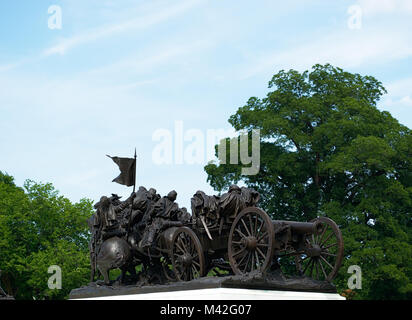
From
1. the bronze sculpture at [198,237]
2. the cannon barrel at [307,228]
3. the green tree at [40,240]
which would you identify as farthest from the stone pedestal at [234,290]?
the green tree at [40,240]

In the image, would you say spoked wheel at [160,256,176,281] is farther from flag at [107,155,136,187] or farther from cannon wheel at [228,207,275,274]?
cannon wheel at [228,207,275,274]

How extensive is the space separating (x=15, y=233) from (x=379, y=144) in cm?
1780

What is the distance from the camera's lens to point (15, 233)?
35.1 meters

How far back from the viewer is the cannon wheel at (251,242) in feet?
49.8

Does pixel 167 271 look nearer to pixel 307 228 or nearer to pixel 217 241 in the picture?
pixel 217 241

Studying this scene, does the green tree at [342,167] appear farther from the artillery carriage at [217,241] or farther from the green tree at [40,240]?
the artillery carriage at [217,241]

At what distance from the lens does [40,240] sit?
115 ft

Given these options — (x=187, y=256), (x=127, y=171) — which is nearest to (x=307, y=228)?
(x=187, y=256)

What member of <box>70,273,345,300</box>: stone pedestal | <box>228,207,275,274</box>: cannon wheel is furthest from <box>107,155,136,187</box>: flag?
<box>228,207,275,274</box>: cannon wheel

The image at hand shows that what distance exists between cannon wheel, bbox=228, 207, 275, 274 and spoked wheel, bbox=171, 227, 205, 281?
947mm

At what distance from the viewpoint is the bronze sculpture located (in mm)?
15773

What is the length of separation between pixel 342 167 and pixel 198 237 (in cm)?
1202

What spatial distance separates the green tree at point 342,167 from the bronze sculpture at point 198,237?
10133mm

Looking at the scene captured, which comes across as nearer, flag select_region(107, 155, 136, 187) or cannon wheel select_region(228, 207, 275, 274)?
cannon wheel select_region(228, 207, 275, 274)
